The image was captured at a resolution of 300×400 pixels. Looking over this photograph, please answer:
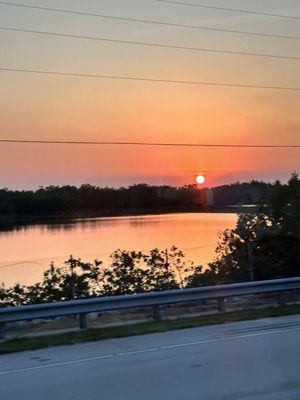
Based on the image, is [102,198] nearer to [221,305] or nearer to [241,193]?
[241,193]

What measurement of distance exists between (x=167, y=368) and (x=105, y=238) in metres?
26.5

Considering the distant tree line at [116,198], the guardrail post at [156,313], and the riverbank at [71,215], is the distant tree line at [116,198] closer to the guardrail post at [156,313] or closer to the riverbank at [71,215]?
the riverbank at [71,215]

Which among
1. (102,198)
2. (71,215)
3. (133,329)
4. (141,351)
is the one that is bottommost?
(133,329)

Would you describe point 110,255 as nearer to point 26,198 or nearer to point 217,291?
point 26,198

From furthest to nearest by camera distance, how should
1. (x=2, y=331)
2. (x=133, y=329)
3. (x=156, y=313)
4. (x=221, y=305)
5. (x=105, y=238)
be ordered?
(x=105, y=238) < (x=221, y=305) < (x=156, y=313) < (x=133, y=329) < (x=2, y=331)

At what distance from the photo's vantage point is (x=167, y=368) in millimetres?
7672

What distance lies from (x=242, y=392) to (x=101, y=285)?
1645cm

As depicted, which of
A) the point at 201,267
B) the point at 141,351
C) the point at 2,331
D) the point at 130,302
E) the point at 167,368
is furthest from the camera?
the point at 201,267

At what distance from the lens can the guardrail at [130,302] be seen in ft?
36.3

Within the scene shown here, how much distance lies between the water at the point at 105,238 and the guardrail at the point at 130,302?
35.5 feet

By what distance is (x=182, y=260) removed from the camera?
84.7ft

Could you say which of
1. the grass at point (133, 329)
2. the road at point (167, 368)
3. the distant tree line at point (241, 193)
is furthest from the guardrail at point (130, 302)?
the distant tree line at point (241, 193)

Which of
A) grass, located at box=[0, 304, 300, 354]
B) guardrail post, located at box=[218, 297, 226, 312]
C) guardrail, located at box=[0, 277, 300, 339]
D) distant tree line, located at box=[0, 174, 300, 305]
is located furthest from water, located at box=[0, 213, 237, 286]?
grass, located at box=[0, 304, 300, 354]

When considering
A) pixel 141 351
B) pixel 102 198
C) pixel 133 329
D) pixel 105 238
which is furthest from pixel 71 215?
pixel 141 351
